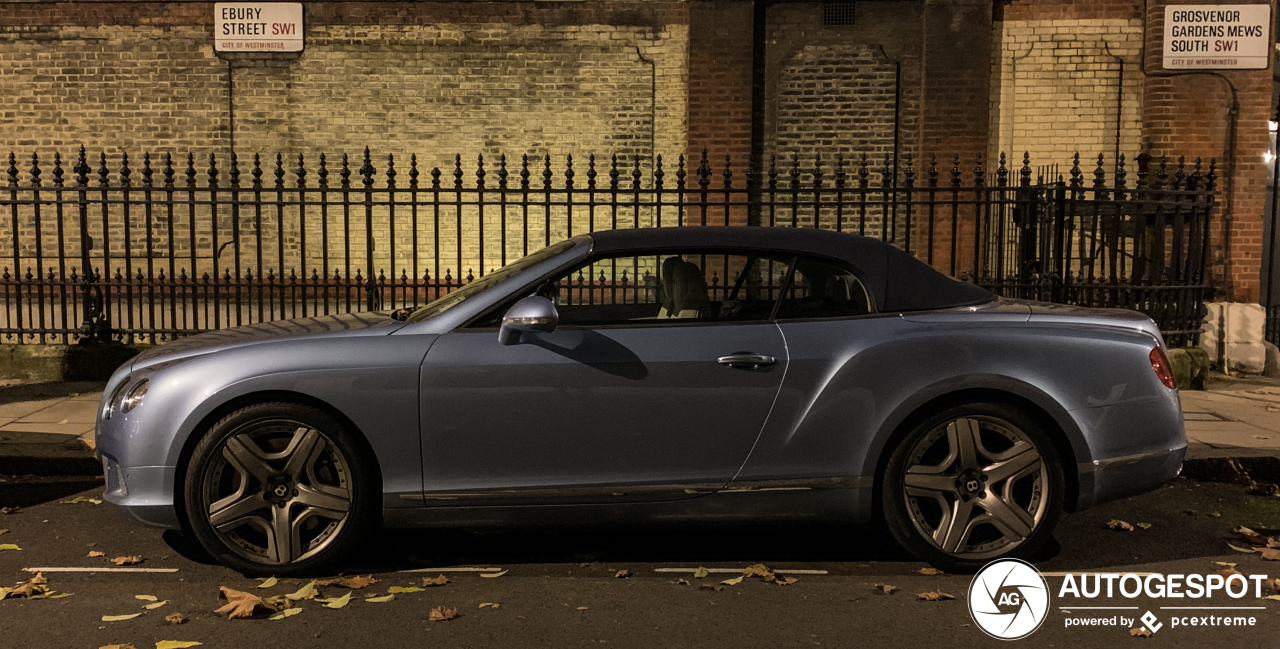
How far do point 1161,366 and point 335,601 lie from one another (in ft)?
11.3

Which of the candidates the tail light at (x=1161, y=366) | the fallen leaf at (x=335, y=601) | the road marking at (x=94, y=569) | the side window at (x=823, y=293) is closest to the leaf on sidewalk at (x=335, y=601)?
the fallen leaf at (x=335, y=601)

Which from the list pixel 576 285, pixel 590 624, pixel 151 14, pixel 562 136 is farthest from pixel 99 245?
pixel 590 624

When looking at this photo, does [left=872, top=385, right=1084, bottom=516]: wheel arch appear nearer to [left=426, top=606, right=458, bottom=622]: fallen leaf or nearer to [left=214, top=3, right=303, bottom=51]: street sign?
[left=426, top=606, right=458, bottom=622]: fallen leaf

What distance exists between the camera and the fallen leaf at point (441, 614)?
13.4ft

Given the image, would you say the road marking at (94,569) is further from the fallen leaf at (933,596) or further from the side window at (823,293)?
the fallen leaf at (933,596)

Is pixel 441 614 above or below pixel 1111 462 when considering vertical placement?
below

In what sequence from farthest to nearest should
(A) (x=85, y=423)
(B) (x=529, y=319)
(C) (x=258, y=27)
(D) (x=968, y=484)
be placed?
(C) (x=258, y=27), (A) (x=85, y=423), (D) (x=968, y=484), (B) (x=529, y=319)

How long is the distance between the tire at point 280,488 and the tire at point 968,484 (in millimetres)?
2132

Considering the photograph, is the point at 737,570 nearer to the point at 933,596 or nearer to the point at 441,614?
the point at 933,596

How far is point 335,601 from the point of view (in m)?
4.28

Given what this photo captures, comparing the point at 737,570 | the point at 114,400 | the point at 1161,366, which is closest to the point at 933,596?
the point at 737,570

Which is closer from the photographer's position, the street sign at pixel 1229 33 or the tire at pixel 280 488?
the tire at pixel 280 488

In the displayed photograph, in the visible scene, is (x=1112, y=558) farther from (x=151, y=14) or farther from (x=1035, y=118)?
(x=151, y=14)

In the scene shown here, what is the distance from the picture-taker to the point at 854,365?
4.58 m
